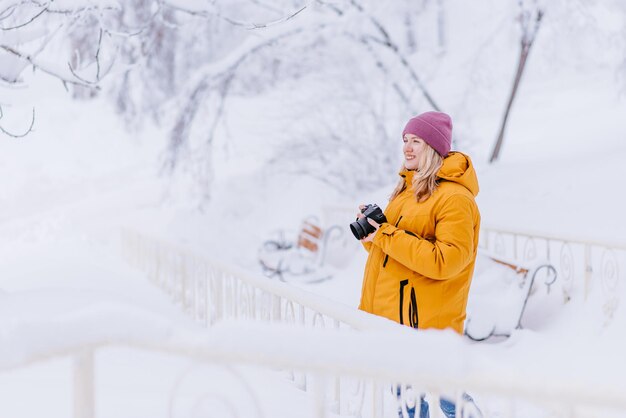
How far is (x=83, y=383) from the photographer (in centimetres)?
143

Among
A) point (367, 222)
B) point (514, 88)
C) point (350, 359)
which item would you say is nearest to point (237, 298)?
point (367, 222)

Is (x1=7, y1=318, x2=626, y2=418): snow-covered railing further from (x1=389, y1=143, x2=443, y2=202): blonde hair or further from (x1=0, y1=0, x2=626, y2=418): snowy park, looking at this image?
(x1=389, y1=143, x2=443, y2=202): blonde hair

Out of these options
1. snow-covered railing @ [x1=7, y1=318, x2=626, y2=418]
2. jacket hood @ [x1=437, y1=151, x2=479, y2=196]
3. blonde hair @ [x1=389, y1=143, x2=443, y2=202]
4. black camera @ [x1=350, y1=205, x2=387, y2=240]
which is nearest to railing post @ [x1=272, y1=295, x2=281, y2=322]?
black camera @ [x1=350, y1=205, x2=387, y2=240]

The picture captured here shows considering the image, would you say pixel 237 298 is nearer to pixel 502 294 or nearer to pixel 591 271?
A: pixel 502 294

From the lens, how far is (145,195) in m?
14.7

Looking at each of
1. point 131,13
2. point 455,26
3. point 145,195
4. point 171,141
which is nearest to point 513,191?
point 171,141

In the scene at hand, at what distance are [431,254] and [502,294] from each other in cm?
295

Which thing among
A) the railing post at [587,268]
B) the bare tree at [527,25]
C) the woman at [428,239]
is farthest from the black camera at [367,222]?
the bare tree at [527,25]

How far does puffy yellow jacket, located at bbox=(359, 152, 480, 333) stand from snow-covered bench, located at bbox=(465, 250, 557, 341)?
89.9 inches

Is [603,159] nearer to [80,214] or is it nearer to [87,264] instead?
[87,264]

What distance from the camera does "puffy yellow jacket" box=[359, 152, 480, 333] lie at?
7.93 feet

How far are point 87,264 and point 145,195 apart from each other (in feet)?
24.2

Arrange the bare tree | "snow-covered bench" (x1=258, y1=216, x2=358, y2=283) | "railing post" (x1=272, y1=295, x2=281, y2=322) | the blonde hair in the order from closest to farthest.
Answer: the blonde hair → "railing post" (x1=272, y1=295, x2=281, y2=322) → "snow-covered bench" (x1=258, y1=216, x2=358, y2=283) → the bare tree

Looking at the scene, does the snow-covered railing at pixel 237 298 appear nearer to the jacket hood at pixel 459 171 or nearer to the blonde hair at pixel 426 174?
the blonde hair at pixel 426 174
